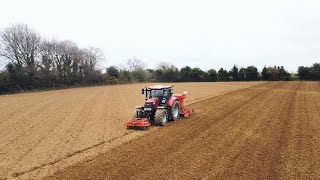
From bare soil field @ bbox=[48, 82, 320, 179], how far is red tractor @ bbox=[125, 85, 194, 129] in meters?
0.63

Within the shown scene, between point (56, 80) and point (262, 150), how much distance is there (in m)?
48.3

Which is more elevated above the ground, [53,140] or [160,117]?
[160,117]

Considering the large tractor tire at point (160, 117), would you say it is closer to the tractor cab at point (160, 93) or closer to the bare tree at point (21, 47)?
the tractor cab at point (160, 93)

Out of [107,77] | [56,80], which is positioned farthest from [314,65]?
[56,80]

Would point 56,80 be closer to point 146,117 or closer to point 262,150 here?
point 146,117

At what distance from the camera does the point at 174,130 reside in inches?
504

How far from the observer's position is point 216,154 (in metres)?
9.24

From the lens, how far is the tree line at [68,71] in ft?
160

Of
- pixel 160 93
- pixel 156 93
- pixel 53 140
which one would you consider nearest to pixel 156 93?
pixel 156 93

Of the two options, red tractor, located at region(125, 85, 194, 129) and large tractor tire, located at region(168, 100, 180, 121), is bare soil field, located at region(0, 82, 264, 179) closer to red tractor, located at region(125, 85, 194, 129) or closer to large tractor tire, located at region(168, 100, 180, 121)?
red tractor, located at region(125, 85, 194, 129)

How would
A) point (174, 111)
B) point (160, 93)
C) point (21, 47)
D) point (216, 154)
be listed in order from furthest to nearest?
1. point (21, 47)
2. point (174, 111)
3. point (160, 93)
4. point (216, 154)

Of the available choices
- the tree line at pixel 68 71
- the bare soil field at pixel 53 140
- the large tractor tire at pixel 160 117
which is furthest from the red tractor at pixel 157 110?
the tree line at pixel 68 71

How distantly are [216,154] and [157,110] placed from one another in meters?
5.01

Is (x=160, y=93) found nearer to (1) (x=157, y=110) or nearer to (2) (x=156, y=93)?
(2) (x=156, y=93)
